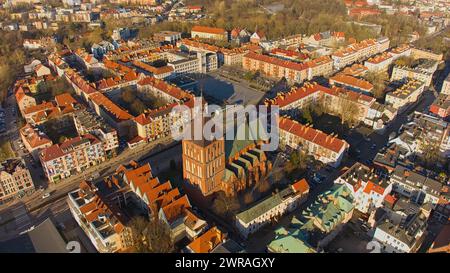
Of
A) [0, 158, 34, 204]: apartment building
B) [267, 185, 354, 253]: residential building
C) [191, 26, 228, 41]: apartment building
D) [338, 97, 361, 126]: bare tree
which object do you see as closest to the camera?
[267, 185, 354, 253]: residential building

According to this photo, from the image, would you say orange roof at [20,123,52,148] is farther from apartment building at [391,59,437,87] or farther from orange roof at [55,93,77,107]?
apartment building at [391,59,437,87]

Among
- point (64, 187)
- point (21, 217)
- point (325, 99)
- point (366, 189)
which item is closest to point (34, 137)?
point (64, 187)

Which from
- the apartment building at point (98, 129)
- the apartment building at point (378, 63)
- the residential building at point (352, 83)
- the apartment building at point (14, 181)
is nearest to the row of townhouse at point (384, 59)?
the apartment building at point (378, 63)

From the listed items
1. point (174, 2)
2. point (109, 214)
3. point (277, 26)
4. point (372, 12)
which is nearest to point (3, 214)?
point (109, 214)

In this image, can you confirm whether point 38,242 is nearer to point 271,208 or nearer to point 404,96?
point 271,208


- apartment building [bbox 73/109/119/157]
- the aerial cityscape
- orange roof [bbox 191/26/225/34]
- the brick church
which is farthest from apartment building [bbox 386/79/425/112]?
orange roof [bbox 191/26/225/34]

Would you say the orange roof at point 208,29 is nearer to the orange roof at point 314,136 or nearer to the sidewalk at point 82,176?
the sidewalk at point 82,176

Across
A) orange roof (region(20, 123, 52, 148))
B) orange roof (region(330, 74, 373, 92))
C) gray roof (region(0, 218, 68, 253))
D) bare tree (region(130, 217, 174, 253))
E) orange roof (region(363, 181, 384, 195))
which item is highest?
orange roof (region(330, 74, 373, 92))

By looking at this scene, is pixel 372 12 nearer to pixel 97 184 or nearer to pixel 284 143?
pixel 284 143
